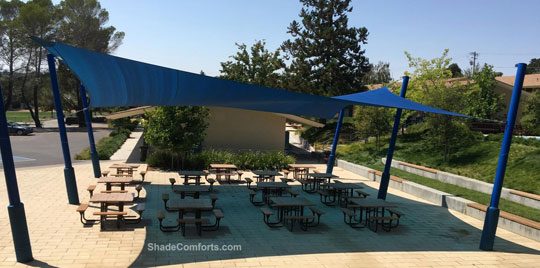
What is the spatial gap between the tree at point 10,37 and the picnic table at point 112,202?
141 ft

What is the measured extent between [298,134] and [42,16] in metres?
29.1

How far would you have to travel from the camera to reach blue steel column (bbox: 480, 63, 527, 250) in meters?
7.90

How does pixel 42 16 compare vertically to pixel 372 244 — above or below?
above

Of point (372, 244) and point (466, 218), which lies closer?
point (372, 244)

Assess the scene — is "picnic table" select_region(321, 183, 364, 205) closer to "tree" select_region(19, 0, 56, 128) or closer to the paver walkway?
the paver walkway

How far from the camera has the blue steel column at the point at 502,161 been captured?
311 inches

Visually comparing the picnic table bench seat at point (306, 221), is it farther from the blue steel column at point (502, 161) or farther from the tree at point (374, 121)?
the tree at point (374, 121)

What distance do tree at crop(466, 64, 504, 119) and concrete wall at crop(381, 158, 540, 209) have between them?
775 inches

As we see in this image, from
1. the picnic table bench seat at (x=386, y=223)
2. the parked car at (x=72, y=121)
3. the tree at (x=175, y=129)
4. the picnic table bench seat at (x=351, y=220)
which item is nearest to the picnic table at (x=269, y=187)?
the picnic table bench seat at (x=351, y=220)

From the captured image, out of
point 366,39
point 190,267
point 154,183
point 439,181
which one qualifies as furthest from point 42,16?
point 190,267

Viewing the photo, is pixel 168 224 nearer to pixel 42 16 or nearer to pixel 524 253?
pixel 524 253

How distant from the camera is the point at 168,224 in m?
9.43

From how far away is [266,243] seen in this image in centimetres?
838

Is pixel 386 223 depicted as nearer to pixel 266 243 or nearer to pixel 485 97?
pixel 266 243
